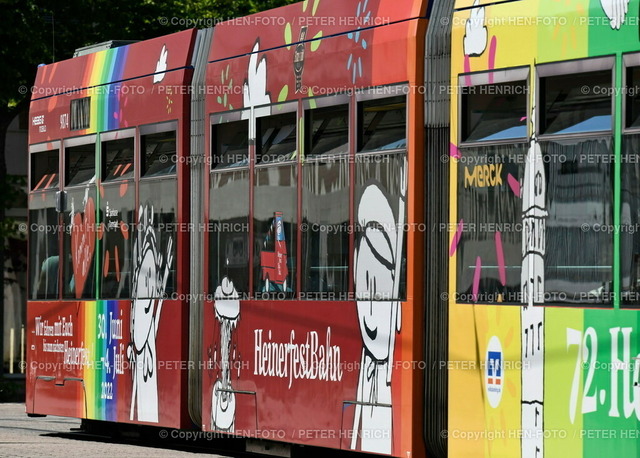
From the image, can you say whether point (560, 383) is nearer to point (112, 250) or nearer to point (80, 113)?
point (112, 250)

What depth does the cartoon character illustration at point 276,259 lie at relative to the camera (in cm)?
1224

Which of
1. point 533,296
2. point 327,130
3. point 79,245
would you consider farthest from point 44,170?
point 533,296

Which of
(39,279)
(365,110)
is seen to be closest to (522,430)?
(365,110)

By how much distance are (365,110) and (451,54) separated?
1.14 m

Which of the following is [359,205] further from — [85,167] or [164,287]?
[85,167]

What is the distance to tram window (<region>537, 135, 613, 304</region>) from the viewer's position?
9.28 metres

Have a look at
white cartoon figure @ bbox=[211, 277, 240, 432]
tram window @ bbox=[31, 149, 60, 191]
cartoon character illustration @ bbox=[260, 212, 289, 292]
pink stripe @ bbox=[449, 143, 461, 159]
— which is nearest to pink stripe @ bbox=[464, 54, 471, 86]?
pink stripe @ bbox=[449, 143, 461, 159]

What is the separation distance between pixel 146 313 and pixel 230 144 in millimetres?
1994

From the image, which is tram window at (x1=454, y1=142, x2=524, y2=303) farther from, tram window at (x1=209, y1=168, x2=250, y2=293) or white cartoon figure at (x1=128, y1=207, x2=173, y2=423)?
white cartoon figure at (x1=128, y1=207, x2=173, y2=423)

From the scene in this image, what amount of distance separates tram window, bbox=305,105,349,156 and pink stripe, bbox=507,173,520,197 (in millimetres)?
1855

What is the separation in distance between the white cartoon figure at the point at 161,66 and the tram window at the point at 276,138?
1744mm

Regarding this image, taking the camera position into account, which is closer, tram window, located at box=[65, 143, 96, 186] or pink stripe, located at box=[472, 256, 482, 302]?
pink stripe, located at box=[472, 256, 482, 302]

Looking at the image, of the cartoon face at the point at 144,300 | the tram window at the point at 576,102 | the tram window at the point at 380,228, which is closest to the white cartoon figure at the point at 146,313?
the cartoon face at the point at 144,300

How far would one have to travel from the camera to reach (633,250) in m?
9.08
